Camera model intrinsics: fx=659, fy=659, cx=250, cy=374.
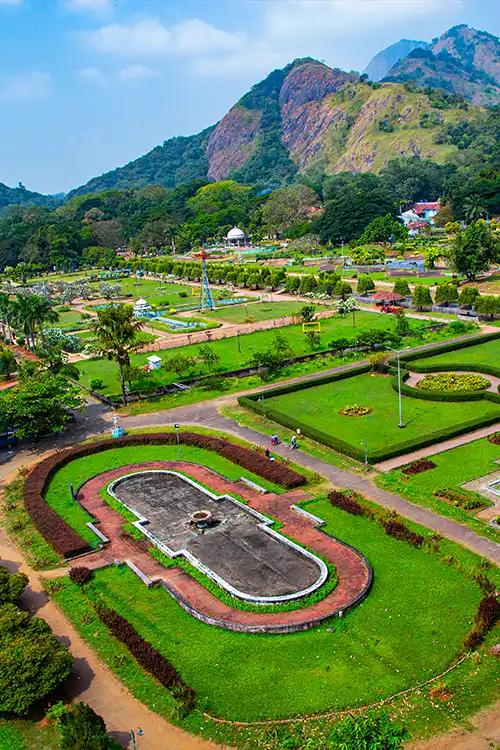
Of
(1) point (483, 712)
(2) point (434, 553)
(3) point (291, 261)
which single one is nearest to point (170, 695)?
(1) point (483, 712)

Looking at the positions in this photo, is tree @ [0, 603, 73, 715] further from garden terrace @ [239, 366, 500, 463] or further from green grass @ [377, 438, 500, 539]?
garden terrace @ [239, 366, 500, 463]

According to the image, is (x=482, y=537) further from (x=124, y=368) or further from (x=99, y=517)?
(x=124, y=368)

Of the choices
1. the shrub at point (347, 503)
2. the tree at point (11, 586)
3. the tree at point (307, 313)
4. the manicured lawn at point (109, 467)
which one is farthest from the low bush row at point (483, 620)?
the tree at point (307, 313)

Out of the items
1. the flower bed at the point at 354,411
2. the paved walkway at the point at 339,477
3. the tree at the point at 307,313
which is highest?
the tree at the point at 307,313

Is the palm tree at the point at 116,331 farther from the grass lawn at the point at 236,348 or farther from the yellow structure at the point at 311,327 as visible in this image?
the yellow structure at the point at 311,327

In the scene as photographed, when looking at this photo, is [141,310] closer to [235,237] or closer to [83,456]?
[83,456]

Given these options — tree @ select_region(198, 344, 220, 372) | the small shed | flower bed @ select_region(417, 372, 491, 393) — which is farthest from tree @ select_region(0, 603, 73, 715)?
the small shed

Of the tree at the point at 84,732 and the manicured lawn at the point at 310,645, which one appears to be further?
the manicured lawn at the point at 310,645
